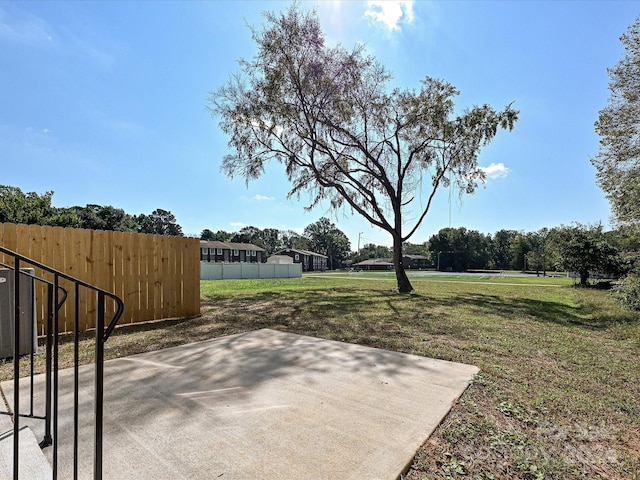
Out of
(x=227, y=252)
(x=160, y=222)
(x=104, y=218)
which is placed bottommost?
(x=227, y=252)

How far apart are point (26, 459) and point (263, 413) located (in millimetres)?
1395

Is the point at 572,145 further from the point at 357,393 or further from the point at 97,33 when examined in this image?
the point at 97,33

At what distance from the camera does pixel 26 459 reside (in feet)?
5.91

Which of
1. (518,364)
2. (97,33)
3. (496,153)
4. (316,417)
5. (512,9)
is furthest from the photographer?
(496,153)

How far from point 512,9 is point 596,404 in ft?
29.1

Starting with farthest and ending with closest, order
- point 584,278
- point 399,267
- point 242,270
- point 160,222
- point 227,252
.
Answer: point 160,222, point 227,252, point 242,270, point 584,278, point 399,267

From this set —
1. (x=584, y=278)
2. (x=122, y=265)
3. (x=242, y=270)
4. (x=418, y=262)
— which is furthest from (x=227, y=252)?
(x=418, y=262)

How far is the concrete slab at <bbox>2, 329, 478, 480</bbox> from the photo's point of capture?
1.88 m

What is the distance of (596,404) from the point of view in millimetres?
Answer: 2900

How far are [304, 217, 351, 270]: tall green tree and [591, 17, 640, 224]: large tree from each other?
206ft

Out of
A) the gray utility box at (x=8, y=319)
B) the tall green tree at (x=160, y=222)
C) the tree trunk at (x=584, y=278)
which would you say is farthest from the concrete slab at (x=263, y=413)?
the tall green tree at (x=160, y=222)

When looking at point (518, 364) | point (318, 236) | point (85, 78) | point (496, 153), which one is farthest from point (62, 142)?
point (318, 236)

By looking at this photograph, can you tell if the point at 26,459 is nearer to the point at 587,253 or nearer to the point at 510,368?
the point at 510,368

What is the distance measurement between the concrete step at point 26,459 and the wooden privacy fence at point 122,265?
3035 millimetres
